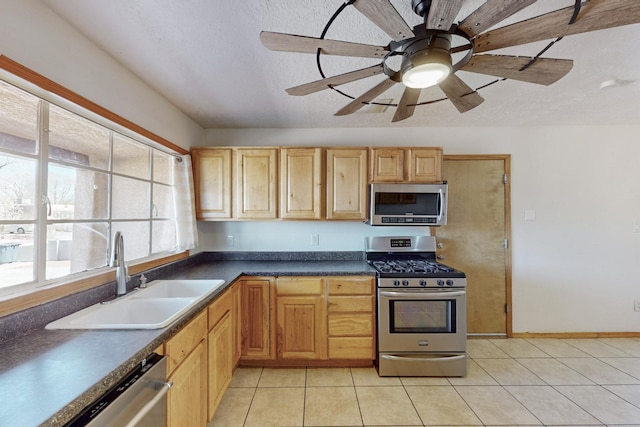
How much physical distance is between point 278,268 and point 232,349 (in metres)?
0.78

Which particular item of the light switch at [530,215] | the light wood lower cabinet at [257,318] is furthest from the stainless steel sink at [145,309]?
the light switch at [530,215]

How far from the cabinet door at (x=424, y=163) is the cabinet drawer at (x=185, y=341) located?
2.27 meters

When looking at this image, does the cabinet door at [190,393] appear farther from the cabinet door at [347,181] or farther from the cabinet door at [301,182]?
the cabinet door at [347,181]

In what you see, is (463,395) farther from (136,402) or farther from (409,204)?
(136,402)

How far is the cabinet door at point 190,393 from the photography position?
4.20 ft

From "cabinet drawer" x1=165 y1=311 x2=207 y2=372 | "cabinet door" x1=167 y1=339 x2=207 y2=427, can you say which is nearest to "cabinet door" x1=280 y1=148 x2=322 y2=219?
"cabinet drawer" x1=165 y1=311 x2=207 y2=372

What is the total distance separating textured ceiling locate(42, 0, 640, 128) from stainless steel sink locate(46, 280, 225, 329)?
151 centimetres

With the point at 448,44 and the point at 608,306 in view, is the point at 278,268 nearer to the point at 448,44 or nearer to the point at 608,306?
the point at 448,44

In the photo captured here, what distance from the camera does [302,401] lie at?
204cm

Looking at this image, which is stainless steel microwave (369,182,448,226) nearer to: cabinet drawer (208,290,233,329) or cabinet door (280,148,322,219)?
cabinet door (280,148,322,219)

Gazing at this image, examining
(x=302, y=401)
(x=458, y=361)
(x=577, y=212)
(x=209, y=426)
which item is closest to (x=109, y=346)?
(x=209, y=426)

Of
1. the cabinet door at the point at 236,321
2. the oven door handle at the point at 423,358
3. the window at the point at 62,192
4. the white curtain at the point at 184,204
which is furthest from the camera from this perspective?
the white curtain at the point at 184,204

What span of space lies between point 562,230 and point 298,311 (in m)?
3.13

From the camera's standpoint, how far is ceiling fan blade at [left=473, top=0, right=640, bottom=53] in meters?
0.91
